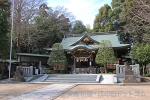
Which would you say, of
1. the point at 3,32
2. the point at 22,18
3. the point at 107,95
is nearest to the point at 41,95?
the point at 107,95

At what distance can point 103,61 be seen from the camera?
752 inches

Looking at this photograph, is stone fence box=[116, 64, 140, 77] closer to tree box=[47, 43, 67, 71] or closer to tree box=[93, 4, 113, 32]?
tree box=[47, 43, 67, 71]

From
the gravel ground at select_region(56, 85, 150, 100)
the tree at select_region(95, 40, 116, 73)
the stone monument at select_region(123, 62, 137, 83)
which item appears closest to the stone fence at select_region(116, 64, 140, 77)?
the stone monument at select_region(123, 62, 137, 83)

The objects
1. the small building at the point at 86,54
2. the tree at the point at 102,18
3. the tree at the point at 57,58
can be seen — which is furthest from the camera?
the tree at the point at 102,18

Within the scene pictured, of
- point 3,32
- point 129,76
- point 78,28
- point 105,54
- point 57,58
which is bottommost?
point 129,76

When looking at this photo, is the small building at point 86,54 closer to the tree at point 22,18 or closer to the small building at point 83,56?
the small building at point 83,56

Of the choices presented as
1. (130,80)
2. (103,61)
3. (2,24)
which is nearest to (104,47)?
(103,61)

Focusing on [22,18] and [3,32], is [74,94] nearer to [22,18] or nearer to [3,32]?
[3,32]

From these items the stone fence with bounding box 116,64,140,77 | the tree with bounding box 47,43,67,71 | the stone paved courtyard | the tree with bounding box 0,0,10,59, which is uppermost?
the tree with bounding box 0,0,10,59

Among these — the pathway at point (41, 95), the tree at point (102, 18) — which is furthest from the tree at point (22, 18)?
the pathway at point (41, 95)

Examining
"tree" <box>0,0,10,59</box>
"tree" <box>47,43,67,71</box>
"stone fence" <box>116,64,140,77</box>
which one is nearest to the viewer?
"stone fence" <box>116,64,140,77</box>

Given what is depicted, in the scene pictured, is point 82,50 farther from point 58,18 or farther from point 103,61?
point 58,18

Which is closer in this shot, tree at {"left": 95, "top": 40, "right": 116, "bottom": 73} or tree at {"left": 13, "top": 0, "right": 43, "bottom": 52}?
tree at {"left": 95, "top": 40, "right": 116, "bottom": 73}

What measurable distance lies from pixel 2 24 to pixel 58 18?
17822mm
